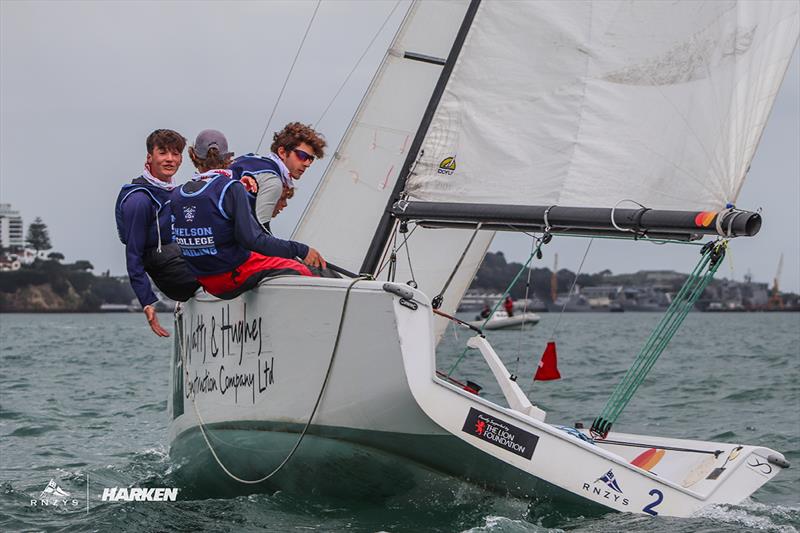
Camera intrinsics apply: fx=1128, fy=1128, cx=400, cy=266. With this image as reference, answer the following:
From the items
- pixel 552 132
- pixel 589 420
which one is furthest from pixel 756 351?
pixel 552 132

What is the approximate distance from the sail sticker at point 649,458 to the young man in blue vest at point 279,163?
2.86 meters

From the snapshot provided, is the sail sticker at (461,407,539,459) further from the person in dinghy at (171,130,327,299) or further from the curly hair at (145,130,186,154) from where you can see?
the curly hair at (145,130,186,154)

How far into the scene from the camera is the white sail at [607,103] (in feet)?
19.8

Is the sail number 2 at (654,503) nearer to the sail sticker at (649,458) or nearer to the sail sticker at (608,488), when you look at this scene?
the sail sticker at (608,488)

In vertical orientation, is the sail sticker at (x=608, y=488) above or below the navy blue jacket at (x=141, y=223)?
below

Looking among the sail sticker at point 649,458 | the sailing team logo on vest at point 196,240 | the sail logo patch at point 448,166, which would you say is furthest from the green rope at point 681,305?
the sailing team logo on vest at point 196,240

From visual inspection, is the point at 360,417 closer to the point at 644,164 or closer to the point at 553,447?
the point at 553,447

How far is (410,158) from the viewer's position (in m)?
6.46

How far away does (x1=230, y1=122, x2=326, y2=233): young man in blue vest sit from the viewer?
5508 millimetres

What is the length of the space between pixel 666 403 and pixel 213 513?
8.50 meters

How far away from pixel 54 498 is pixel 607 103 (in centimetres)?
374

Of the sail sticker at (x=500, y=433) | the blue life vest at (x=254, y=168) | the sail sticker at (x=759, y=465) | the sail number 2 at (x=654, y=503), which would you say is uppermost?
the blue life vest at (x=254, y=168)

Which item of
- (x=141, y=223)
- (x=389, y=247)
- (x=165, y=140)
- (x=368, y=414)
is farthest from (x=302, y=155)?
(x=368, y=414)

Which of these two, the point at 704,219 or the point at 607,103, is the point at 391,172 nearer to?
the point at 607,103
